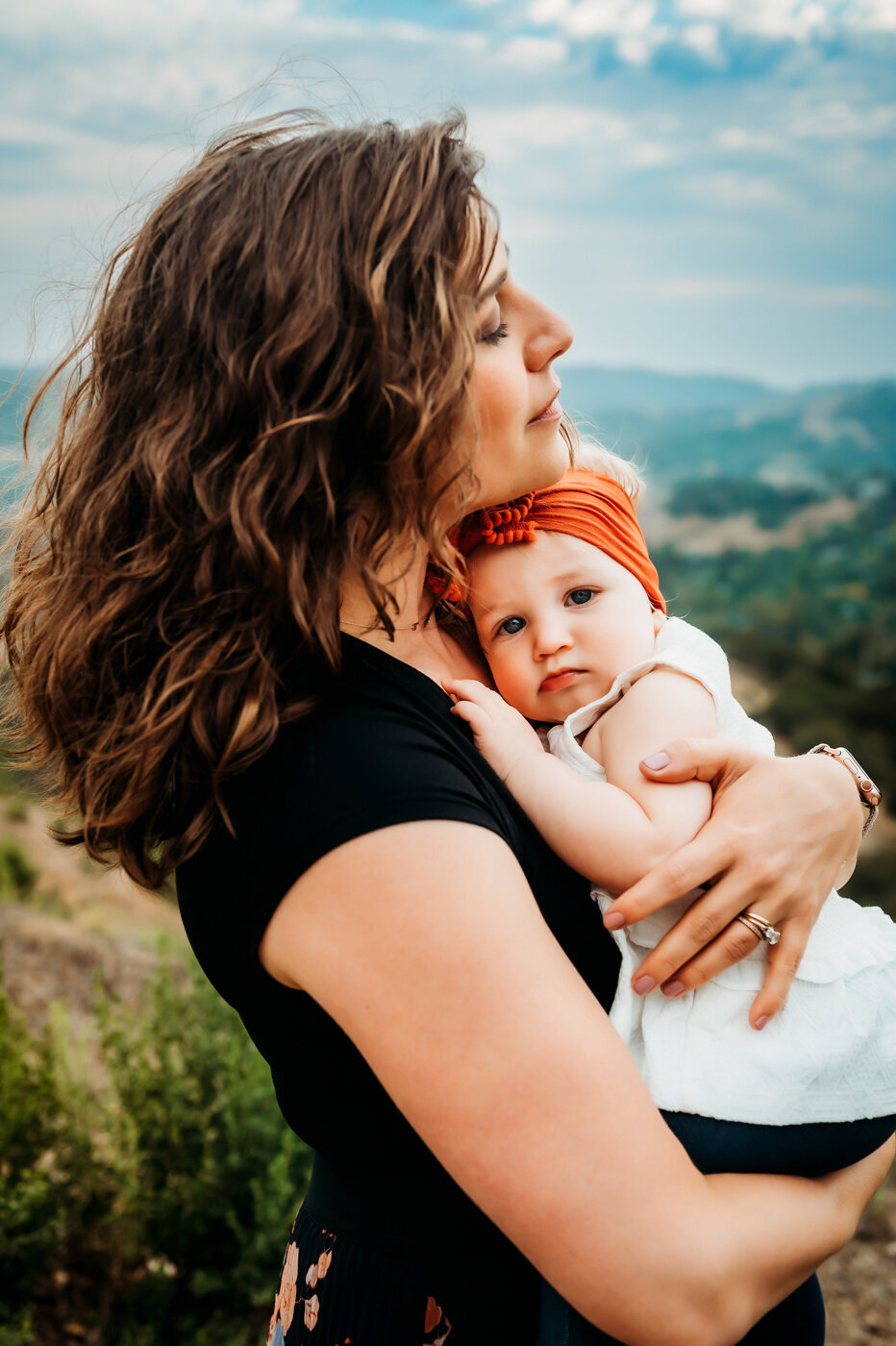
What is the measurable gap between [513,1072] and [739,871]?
0.45 m

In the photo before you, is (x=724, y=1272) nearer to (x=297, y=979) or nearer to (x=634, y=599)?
(x=297, y=979)

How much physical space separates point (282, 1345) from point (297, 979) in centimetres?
72

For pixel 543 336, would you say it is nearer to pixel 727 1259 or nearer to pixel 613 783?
pixel 613 783

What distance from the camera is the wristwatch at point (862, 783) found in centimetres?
151

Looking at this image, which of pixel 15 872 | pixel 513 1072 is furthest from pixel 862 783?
pixel 15 872

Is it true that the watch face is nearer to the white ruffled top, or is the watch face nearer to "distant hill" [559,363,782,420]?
the white ruffled top

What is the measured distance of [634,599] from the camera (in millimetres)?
1540

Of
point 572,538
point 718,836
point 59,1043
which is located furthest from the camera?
point 59,1043

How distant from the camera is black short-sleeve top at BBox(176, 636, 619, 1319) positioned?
0.99 meters

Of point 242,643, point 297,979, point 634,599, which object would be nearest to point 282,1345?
point 297,979

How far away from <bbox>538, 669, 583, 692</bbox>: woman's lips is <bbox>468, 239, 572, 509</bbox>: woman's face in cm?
28

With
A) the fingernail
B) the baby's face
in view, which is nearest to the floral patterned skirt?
the fingernail

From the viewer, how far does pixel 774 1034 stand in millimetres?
1217

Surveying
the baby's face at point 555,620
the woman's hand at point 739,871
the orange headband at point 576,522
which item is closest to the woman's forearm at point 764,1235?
the woman's hand at point 739,871
